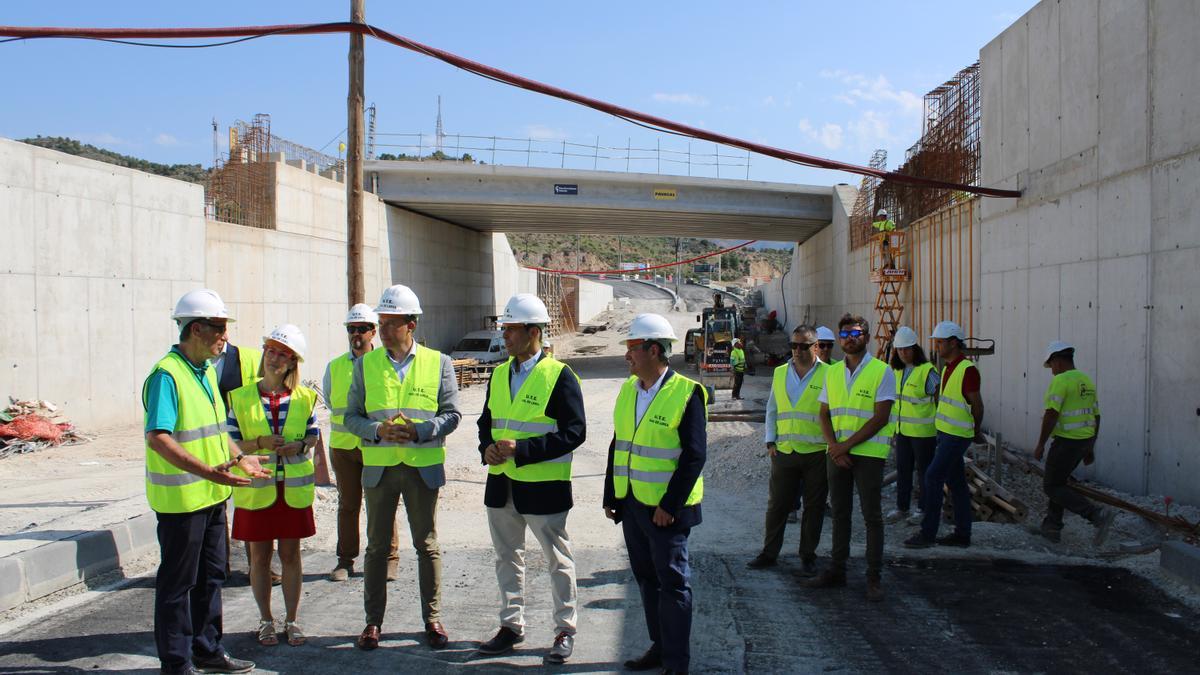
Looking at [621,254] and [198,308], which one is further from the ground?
[621,254]

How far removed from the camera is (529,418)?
475 cm

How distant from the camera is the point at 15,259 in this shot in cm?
1195

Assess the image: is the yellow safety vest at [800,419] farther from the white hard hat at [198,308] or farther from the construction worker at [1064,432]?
the white hard hat at [198,308]

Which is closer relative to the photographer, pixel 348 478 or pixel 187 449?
pixel 187 449

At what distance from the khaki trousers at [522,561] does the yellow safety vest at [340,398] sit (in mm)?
1549

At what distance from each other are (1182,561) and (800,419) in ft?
9.29

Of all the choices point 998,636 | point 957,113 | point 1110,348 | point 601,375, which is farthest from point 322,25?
point 601,375

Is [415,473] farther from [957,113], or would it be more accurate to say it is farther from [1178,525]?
[957,113]

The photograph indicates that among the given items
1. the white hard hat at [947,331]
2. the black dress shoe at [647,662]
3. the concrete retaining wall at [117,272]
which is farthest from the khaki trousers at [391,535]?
the concrete retaining wall at [117,272]

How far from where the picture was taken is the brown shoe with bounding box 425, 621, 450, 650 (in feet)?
16.0

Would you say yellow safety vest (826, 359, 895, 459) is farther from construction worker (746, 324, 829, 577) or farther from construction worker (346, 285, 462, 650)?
construction worker (346, 285, 462, 650)

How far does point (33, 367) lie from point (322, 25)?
7.28 m

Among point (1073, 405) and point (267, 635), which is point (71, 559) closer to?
point (267, 635)

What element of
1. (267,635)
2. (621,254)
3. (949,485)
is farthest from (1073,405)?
(621,254)
